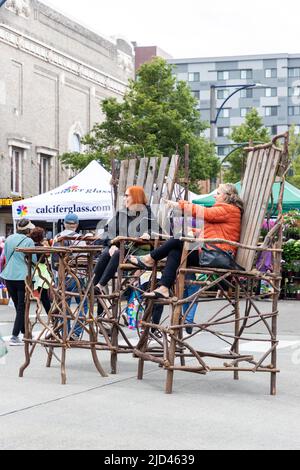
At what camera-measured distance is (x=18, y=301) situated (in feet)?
36.8

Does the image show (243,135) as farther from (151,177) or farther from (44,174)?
(151,177)

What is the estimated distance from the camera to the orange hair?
26.9 feet

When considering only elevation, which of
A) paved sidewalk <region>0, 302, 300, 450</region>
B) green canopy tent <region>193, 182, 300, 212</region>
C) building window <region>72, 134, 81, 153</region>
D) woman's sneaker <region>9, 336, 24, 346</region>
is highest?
building window <region>72, 134, 81, 153</region>

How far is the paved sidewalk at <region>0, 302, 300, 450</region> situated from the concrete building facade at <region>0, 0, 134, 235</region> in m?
30.5

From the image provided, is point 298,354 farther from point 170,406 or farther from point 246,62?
point 246,62

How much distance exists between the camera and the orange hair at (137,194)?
26.9ft

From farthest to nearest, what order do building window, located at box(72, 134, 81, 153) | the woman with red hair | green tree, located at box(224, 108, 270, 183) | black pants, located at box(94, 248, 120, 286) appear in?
green tree, located at box(224, 108, 270, 183) → building window, located at box(72, 134, 81, 153) → black pants, located at box(94, 248, 120, 286) → the woman with red hair

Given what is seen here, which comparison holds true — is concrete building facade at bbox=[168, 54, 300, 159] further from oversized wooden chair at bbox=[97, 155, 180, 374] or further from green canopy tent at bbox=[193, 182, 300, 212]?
oversized wooden chair at bbox=[97, 155, 180, 374]

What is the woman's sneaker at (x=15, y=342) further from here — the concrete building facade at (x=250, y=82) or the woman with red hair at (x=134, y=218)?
the concrete building facade at (x=250, y=82)

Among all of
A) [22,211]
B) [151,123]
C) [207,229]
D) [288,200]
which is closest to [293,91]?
[151,123]

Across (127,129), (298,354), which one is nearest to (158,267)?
(298,354)

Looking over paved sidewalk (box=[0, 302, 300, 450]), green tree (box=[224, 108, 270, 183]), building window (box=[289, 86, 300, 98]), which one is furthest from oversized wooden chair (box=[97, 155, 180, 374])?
building window (box=[289, 86, 300, 98])

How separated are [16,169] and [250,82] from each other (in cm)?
6658

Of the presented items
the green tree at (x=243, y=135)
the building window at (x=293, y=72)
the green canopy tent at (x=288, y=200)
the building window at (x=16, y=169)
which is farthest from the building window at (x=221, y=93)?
the green canopy tent at (x=288, y=200)
